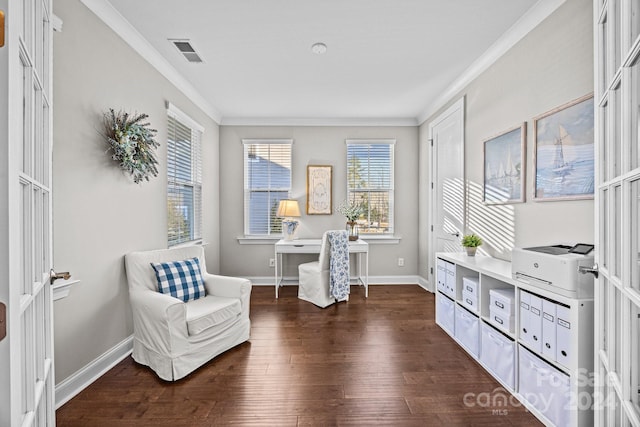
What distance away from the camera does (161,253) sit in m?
2.75

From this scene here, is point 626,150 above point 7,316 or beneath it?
above

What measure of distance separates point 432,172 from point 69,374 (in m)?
4.21

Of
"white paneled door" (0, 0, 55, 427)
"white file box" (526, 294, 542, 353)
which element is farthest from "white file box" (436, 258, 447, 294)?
"white paneled door" (0, 0, 55, 427)

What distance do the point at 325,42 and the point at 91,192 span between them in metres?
2.13

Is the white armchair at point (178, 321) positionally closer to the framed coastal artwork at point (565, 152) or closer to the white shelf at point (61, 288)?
the white shelf at point (61, 288)

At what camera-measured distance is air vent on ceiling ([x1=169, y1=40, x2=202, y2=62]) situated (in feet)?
8.75

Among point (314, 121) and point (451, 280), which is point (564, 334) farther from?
point (314, 121)

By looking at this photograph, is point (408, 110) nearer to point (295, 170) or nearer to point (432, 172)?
point (432, 172)

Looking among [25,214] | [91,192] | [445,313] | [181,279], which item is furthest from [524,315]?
[91,192]

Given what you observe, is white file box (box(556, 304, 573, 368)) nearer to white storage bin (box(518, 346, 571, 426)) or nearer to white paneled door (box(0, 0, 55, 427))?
white storage bin (box(518, 346, 571, 426))

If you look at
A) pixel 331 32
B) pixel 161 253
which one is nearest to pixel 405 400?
pixel 161 253

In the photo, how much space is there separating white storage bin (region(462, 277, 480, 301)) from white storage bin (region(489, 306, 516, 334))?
0.80ft

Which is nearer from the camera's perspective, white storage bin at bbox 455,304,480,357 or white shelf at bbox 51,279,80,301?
white shelf at bbox 51,279,80,301

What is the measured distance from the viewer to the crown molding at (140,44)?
217cm
